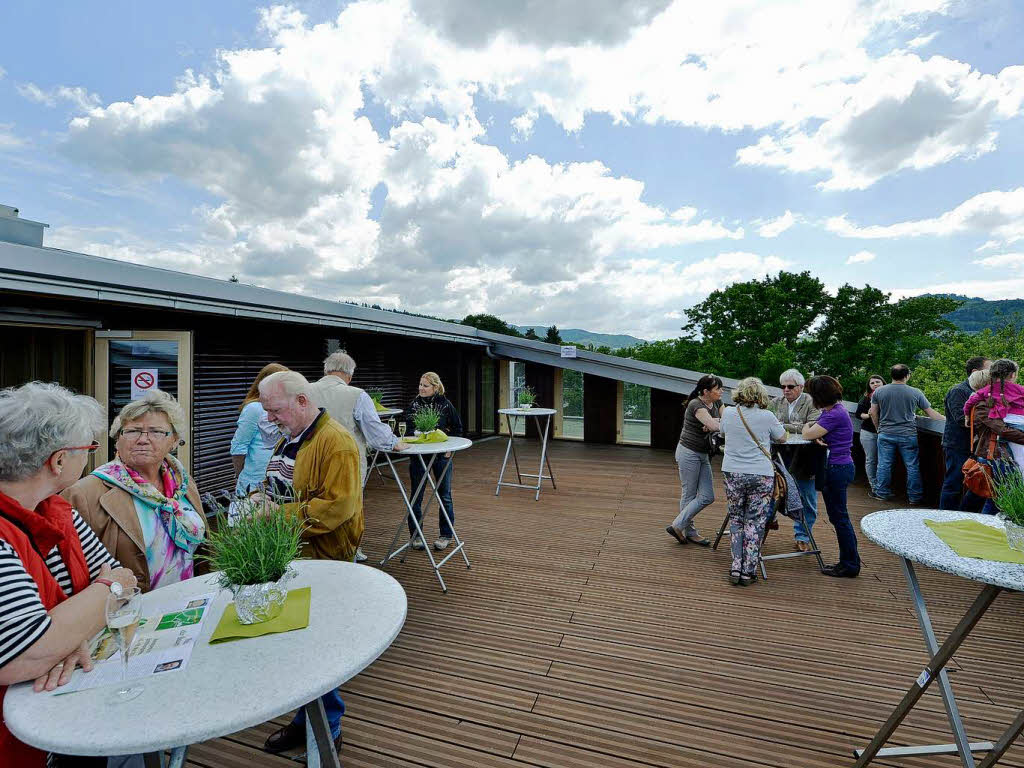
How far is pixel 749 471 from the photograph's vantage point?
3502 mm

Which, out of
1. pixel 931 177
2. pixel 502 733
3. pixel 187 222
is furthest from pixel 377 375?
pixel 931 177

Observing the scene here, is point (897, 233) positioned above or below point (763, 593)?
above

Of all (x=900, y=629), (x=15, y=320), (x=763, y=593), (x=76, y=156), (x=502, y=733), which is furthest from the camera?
(x=76, y=156)

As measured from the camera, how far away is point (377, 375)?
8.89m

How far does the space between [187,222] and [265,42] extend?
33.3 feet

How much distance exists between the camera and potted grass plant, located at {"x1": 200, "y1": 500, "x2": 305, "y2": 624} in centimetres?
125

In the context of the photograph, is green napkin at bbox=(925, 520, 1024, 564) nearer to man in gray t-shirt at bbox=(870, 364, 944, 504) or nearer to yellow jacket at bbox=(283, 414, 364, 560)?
yellow jacket at bbox=(283, 414, 364, 560)

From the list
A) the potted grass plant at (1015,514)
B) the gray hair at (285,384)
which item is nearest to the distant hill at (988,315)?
the potted grass plant at (1015,514)

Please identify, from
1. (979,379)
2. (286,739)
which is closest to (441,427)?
(286,739)

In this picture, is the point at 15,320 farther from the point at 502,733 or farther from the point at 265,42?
the point at 265,42

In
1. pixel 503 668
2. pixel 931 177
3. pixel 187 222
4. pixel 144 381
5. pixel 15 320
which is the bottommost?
pixel 503 668

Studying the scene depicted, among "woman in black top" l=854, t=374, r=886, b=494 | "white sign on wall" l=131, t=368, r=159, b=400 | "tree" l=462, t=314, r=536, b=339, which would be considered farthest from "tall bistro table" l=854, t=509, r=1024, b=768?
"tree" l=462, t=314, r=536, b=339

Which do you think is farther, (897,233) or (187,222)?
(897,233)

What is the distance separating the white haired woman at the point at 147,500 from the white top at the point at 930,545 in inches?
89.3
